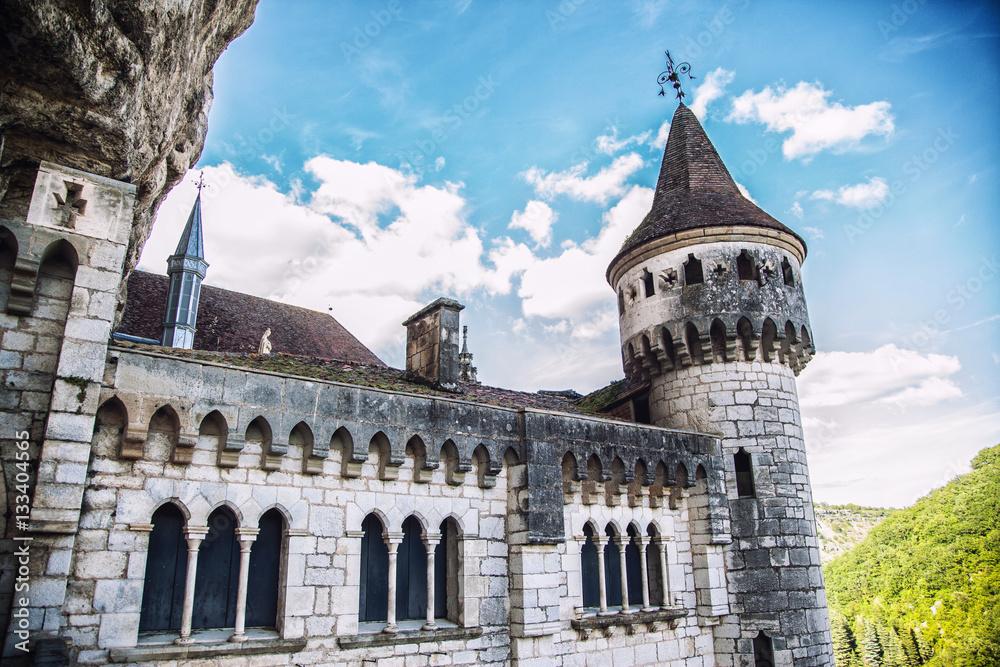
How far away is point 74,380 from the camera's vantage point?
6.37 meters

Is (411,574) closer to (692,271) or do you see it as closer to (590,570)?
(590,570)

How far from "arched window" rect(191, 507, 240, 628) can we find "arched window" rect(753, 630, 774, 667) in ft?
27.6

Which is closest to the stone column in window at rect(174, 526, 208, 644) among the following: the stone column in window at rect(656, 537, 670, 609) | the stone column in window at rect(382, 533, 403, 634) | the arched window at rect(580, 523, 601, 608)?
the stone column in window at rect(382, 533, 403, 634)

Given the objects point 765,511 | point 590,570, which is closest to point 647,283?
point 765,511

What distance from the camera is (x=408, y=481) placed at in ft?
28.8

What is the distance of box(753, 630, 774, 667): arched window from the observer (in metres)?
10.6

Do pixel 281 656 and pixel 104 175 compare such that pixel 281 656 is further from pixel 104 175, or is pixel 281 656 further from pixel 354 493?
pixel 104 175

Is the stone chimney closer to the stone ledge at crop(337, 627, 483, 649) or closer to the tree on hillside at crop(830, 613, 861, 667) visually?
the stone ledge at crop(337, 627, 483, 649)

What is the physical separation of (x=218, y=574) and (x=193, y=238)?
16.7 m

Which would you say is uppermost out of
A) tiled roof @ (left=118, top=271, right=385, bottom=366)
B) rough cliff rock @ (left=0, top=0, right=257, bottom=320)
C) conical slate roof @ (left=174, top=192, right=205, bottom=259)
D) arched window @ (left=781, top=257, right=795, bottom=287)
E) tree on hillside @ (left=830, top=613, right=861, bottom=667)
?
conical slate roof @ (left=174, top=192, right=205, bottom=259)

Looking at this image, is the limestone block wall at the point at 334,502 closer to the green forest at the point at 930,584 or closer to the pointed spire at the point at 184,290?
the pointed spire at the point at 184,290

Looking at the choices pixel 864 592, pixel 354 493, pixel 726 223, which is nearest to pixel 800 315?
pixel 726 223

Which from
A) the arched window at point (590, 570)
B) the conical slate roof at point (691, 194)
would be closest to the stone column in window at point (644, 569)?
the arched window at point (590, 570)

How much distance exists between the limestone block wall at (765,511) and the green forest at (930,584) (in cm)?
3044
